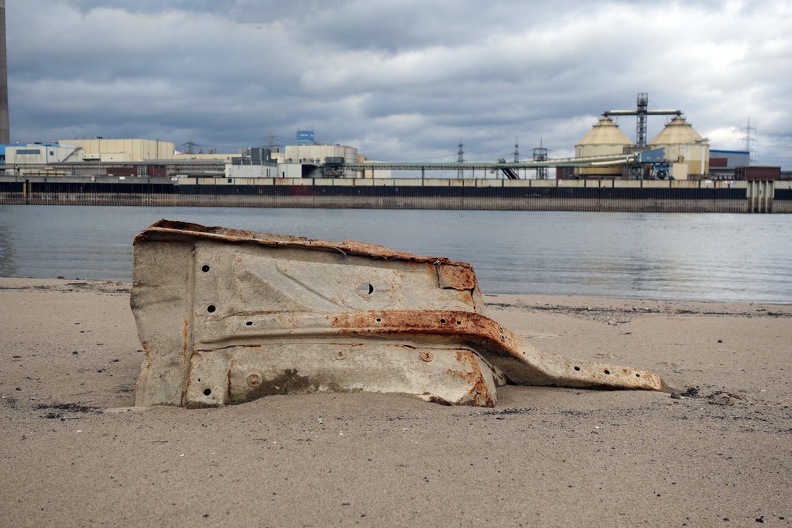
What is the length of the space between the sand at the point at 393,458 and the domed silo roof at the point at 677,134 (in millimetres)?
96330

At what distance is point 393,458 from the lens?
12.9 ft

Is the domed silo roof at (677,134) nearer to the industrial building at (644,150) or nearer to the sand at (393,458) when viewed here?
the industrial building at (644,150)

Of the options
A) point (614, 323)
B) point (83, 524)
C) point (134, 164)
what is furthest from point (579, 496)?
point (134, 164)

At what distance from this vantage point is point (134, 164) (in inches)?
3878

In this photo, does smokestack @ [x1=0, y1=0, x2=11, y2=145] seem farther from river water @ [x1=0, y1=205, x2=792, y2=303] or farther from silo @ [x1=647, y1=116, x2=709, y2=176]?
silo @ [x1=647, y1=116, x2=709, y2=176]

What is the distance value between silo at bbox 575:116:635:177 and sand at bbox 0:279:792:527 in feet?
291

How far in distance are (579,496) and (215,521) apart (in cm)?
156

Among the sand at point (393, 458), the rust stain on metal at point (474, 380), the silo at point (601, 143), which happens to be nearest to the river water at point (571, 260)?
the rust stain on metal at point (474, 380)

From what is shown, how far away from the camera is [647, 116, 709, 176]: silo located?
286 feet

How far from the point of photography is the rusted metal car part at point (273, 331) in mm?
4949

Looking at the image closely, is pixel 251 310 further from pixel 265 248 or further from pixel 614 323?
pixel 614 323

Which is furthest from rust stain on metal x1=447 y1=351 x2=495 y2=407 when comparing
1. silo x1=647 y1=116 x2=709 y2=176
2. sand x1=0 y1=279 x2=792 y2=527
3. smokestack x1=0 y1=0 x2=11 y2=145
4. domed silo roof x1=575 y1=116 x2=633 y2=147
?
smokestack x1=0 y1=0 x2=11 y2=145

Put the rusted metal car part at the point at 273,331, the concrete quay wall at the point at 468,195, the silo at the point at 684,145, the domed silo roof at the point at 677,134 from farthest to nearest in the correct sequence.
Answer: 1. the domed silo roof at the point at 677,134
2. the silo at the point at 684,145
3. the concrete quay wall at the point at 468,195
4. the rusted metal car part at the point at 273,331

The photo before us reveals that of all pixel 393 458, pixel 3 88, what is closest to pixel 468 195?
pixel 3 88
